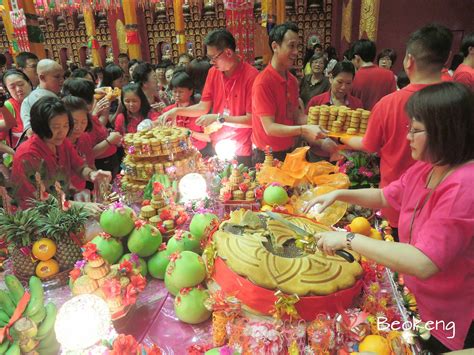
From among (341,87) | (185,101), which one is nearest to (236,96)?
(185,101)

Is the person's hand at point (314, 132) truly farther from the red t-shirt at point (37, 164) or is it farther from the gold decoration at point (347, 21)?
the gold decoration at point (347, 21)

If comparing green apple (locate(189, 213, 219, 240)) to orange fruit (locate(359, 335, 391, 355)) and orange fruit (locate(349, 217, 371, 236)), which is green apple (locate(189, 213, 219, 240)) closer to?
orange fruit (locate(349, 217, 371, 236))

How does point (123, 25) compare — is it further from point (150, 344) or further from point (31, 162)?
point (150, 344)

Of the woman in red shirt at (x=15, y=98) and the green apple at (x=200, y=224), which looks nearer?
the green apple at (x=200, y=224)

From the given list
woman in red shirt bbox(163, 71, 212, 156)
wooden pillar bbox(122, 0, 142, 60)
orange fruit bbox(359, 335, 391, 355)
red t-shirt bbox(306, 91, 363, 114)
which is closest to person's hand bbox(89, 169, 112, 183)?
woman in red shirt bbox(163, 71, 212, 156)

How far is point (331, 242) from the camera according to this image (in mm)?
1122

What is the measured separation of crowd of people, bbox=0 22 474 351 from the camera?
981 mm

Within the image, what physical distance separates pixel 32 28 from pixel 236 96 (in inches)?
224

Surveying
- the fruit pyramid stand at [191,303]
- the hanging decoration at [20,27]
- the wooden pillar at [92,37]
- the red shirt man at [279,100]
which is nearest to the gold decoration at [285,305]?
the fruit pyramid stand at [191,303]

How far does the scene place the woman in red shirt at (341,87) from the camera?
9.18ft

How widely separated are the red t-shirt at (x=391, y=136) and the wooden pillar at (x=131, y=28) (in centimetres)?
963

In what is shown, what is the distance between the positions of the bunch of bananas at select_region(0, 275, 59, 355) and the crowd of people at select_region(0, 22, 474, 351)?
23.8 inches

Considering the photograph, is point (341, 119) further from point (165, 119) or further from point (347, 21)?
point (347, 21)

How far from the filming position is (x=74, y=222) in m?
1.51
